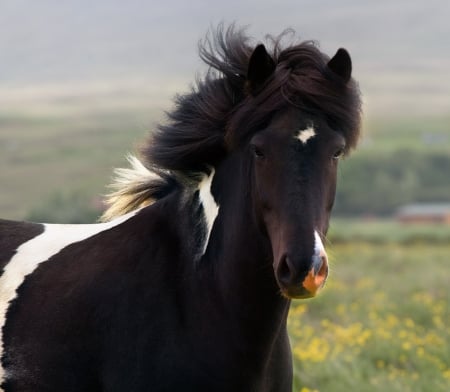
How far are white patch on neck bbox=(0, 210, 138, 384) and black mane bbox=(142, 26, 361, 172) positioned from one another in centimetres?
47

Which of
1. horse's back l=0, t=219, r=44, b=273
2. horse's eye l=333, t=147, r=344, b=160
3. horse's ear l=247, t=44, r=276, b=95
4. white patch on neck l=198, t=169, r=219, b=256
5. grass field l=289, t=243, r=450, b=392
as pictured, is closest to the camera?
horse's eye l=333, t=147, r=344, b=160

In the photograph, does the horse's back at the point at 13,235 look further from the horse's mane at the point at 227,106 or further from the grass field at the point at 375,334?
the grass field at the point at 375,334

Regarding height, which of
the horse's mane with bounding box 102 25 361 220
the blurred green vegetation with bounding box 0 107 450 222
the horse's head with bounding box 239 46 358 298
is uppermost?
the blurred green vegetation with bounding box 0 107 450 222

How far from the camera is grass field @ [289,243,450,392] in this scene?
295 inches

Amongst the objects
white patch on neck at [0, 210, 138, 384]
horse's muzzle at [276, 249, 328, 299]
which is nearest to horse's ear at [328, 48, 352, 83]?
horse's muzzle at [276, 249, 328, 299]

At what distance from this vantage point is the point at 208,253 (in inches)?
174

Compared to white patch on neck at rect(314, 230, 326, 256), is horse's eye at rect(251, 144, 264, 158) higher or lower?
higher

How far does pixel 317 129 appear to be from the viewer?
403 cm

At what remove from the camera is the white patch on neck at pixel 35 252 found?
4.72m

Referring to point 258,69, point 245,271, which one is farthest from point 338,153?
point 245,271

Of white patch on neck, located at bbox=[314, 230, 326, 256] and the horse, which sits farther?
the horse

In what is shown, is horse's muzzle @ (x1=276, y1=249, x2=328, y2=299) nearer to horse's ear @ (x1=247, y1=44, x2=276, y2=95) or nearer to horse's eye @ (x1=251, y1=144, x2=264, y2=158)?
horse's eye @ (x1=251, y1=144, x2=264, y2=158)

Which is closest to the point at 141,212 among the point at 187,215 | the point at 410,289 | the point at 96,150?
the point at 187,215

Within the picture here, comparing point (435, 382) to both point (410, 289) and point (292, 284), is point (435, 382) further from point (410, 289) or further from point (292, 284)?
point (410, 289)
